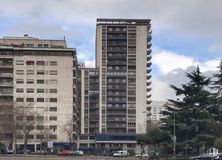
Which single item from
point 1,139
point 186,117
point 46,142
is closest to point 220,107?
point 186,117

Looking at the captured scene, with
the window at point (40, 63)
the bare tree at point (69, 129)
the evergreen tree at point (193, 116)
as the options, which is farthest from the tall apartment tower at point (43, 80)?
the evergreen tree at point (193, 116)

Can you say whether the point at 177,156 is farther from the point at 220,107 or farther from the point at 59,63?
the point at 59,63

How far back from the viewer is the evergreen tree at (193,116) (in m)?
88.4

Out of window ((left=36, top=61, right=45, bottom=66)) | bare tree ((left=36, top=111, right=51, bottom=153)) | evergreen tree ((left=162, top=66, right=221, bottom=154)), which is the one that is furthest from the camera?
window ((left=36, top=61, right=45, bottom=66))

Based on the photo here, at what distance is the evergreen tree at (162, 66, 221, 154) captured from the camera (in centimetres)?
8838

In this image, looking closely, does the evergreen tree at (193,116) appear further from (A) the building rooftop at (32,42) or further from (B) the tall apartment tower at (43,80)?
(A) the building rooftop at (32,42)

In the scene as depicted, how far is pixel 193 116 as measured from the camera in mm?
90000

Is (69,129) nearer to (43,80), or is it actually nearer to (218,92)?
A: (43,80)

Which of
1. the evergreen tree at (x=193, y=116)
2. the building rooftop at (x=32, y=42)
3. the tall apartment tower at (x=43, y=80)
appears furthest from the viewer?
the building rooftop at (x=32, y=42)

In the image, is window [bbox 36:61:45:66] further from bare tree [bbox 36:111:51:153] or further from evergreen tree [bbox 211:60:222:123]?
evergreen tree [bbox 211:60:222:123]

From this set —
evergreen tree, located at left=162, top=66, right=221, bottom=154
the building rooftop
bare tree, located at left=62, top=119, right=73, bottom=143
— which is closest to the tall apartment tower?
bare tree, located at left=62, top=119, right=73, bottom=143

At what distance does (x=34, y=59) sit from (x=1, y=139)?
133 feet

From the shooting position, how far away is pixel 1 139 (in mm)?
145000

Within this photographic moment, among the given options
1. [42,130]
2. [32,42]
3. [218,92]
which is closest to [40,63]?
[32,42]
